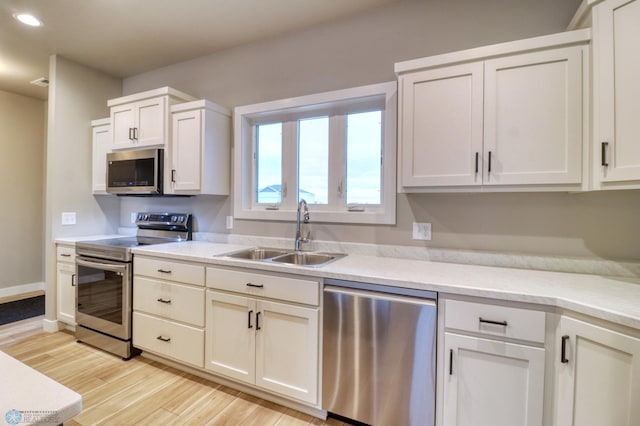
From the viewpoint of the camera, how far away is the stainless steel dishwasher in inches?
57.7

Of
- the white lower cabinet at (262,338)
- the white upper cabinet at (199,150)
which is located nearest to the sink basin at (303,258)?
the white lower cabinet at (262,338)

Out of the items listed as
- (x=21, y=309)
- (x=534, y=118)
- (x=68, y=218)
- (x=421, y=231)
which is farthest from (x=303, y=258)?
(x=21, y=309)

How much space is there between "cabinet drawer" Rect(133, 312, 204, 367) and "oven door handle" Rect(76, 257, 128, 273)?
38cm

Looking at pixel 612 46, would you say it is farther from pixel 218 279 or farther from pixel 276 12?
pixel 218 279

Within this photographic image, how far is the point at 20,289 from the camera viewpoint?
4086 mm

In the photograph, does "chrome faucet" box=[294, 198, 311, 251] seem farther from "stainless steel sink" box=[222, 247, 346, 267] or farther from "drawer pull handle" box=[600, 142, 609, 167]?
"drawer pull handle" box=[600, 142, 609, 167]

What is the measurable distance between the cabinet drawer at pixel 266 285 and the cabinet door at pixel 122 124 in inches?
71.0

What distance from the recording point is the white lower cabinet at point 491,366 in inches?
50.9

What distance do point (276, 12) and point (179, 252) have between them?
6.48ft

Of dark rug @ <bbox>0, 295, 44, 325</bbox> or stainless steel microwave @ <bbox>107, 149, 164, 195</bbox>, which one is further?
dark rug @ <bbox>0, 295, 44, 325</bbox>

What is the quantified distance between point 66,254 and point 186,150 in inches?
61.2

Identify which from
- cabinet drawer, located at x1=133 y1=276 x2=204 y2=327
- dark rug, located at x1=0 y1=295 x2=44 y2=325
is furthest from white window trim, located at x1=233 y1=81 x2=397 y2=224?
dark rug, located at x1=0 y1=295 x2=44 y2=325

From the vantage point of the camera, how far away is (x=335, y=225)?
7.68 ft

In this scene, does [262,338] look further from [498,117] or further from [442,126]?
[498,117]
